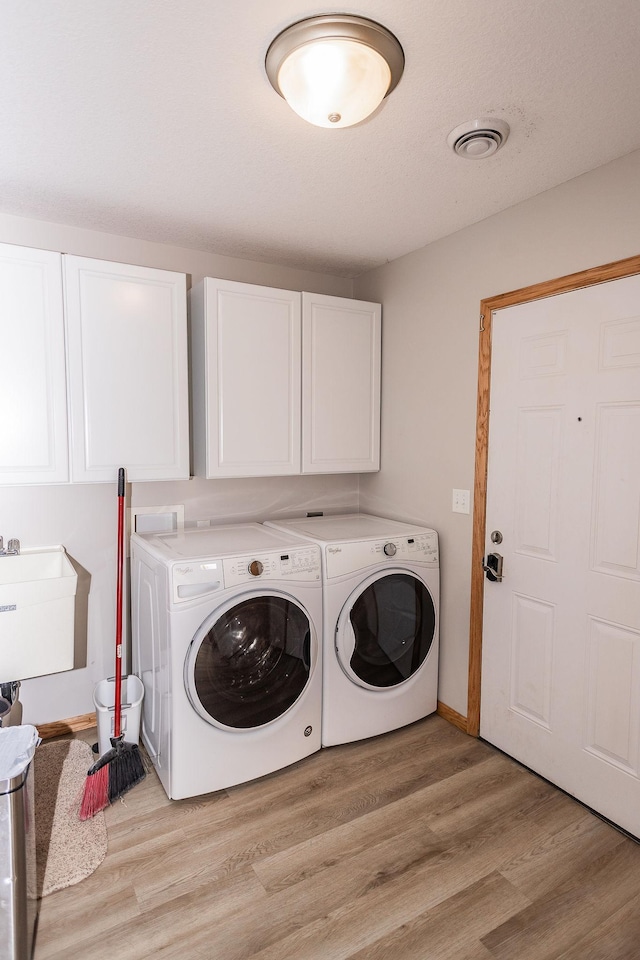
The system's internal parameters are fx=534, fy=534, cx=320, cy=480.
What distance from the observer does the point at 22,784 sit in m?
1.34

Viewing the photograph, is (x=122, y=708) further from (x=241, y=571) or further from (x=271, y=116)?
(x=271, y=116)

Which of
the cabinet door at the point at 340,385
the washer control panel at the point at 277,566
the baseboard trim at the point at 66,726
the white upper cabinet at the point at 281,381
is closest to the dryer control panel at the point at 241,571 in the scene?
the washer control panel at the point at 277,566

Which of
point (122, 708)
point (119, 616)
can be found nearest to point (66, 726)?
point (122, 708)

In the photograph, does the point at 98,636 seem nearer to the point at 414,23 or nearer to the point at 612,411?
the point at 612,411

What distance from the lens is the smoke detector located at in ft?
5.39

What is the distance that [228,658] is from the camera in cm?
212

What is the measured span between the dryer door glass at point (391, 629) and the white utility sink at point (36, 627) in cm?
119

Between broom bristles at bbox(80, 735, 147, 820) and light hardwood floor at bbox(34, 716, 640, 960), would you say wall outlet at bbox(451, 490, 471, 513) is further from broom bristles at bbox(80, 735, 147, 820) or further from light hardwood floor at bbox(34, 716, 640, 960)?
broom bristles at bbox(80, 735, 147, 820)

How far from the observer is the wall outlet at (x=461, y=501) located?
8.30ft

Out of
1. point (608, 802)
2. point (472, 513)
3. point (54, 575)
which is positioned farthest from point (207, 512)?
point (608, 802)

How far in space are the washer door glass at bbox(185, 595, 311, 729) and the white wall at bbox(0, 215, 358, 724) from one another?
843 mm

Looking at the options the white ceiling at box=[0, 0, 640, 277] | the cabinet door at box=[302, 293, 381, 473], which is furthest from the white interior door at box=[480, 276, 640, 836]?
the cabinet door at box=[302, 293, 381, 473]

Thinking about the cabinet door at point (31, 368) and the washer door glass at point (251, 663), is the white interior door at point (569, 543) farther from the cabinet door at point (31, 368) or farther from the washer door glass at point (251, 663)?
the cabinet door at point (31, 368)

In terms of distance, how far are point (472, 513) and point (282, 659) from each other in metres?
1.09
